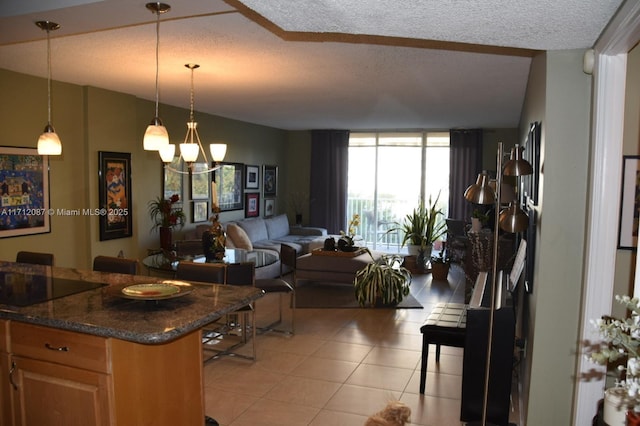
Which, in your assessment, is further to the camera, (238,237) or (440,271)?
(440,271)

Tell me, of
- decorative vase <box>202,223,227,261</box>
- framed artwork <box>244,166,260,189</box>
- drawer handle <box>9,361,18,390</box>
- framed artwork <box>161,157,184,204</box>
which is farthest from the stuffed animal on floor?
framed artwork <box>244,166,260,189</box>

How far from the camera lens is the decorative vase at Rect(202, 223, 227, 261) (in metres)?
4.71

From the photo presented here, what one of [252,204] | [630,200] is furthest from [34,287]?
[252,204]

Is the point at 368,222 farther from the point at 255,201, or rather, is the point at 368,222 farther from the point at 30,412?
the point at 30,412

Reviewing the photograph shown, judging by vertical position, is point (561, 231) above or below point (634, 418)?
above

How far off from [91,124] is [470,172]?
21.7 feet

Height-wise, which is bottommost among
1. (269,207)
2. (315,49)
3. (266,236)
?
(266,236)

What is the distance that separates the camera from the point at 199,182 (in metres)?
7.25

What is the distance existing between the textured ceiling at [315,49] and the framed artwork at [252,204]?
68.6 inches

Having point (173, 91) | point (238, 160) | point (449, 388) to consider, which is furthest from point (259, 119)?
point (449, 388)

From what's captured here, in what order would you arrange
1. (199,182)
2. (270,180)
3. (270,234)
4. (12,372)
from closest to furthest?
(12,372) < (199,182) < (270,234) < (270,180)

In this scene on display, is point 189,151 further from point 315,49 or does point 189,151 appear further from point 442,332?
point 442,332

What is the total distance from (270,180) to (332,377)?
6112 mm

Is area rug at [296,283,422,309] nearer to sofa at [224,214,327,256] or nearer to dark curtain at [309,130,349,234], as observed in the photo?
sofa at [224,214,327,256]
